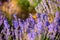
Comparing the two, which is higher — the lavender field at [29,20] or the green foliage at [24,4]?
the green foliage at [24,4]

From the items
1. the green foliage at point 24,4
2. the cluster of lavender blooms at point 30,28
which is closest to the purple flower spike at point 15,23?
the cluster of lavender blooms at point 30,28

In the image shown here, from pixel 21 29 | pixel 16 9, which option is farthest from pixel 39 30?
pixel 16 9

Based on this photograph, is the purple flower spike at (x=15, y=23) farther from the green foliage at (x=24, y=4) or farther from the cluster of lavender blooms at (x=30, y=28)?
the green foliage at (x=24, y=4)

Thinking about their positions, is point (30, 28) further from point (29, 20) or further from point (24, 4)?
point (24, 4)

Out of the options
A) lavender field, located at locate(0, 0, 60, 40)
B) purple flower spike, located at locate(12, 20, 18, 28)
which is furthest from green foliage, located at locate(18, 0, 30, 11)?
purple flower spike, located at locate(12, 20, 18, 28)

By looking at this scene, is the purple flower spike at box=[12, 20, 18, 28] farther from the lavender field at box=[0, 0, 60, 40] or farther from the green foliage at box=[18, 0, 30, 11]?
the green foliage at box=[18, 0, 30, 11]

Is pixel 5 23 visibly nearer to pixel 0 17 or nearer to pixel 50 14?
pixel 0 17

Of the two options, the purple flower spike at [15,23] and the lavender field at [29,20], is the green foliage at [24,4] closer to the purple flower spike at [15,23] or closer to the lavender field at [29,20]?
the lavender field at [29,20]

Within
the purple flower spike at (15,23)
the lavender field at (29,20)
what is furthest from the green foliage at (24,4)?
the purple flower spike at (15,23)
